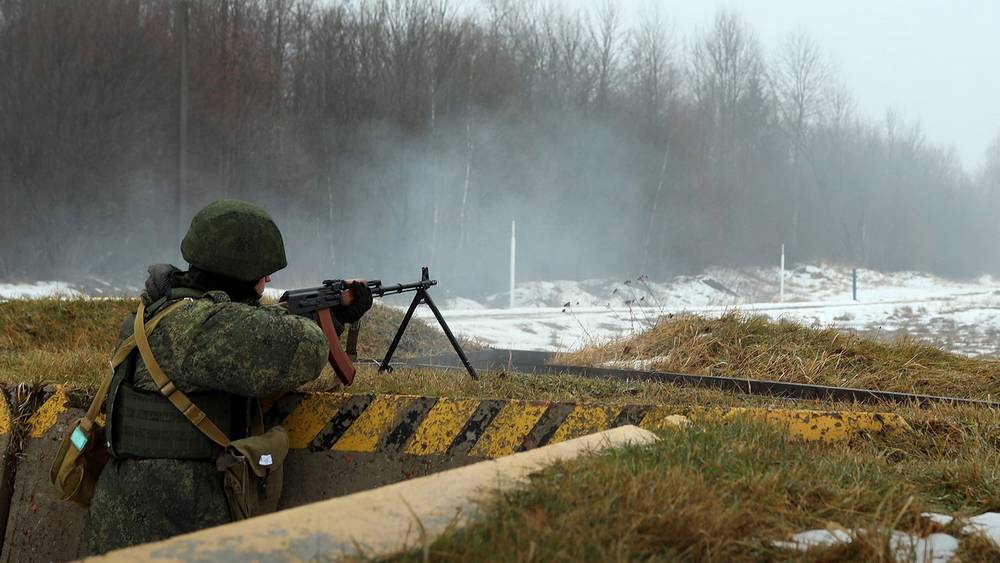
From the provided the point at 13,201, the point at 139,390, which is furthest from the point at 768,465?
the point at 13,201

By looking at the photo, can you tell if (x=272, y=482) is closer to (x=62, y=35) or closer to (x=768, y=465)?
(x=768, y=465)

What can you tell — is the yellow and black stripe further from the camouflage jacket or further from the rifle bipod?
the rifle bipod

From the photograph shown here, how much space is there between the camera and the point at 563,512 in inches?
83.9

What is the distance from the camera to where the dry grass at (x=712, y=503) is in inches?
76.7

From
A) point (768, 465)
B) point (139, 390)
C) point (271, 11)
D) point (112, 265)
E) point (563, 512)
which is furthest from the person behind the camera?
point (271, 11)

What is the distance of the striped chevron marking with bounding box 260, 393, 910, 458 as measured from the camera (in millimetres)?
4023

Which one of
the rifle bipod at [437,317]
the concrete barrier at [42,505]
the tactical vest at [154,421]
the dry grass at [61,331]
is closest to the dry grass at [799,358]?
the rifle bipod at [437,317]

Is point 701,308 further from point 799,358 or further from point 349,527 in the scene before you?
point 349,527

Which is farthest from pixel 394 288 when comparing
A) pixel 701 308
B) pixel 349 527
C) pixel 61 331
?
pixel 701 308

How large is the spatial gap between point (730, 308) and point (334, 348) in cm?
622

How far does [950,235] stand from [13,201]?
165 ft

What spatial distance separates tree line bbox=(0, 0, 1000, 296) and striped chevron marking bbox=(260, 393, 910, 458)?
13476 mm

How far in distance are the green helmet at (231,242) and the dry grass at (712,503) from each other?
67.6 inches

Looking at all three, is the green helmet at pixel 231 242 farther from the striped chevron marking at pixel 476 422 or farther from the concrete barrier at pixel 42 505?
the concrete barrier at pixel 42 505
